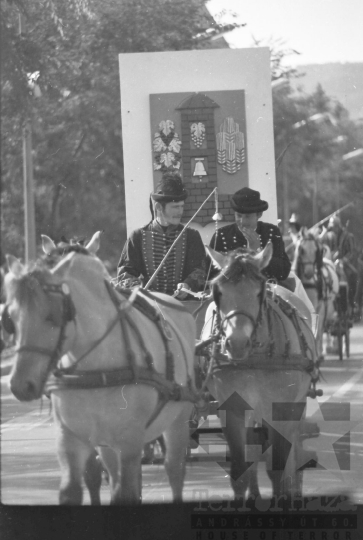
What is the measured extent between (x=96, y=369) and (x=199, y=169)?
1021 mm

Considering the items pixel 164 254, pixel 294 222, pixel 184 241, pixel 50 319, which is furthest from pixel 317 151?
pixel 50 319

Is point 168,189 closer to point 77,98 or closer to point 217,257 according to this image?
point 217,257

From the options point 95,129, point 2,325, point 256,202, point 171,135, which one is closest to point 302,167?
point 256,202

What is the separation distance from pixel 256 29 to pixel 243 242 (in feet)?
3.12

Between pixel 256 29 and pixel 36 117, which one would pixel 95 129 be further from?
pixel 256 29

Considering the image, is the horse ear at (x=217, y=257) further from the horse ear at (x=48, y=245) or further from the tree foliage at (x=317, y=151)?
the horse ear at (x=48, y=245)

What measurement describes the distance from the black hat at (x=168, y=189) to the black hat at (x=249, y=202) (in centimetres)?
27

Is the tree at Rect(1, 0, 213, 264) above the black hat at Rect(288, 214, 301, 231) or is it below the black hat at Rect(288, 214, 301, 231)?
above

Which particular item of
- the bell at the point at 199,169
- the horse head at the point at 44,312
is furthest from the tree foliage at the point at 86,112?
the horse head at the point at 44,312

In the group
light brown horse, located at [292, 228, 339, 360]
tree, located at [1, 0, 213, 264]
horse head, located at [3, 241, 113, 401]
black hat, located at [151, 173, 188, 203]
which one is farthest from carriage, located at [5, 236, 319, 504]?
tree, located at [1, 0, 213, 264]

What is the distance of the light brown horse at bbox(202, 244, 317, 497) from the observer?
14.9ft

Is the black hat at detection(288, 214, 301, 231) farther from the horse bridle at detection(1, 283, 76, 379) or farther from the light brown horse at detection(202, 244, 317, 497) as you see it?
the horse bridle at detection(1, 283, 76, 379)

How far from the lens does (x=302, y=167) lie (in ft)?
15.0

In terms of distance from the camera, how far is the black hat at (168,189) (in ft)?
15.0
